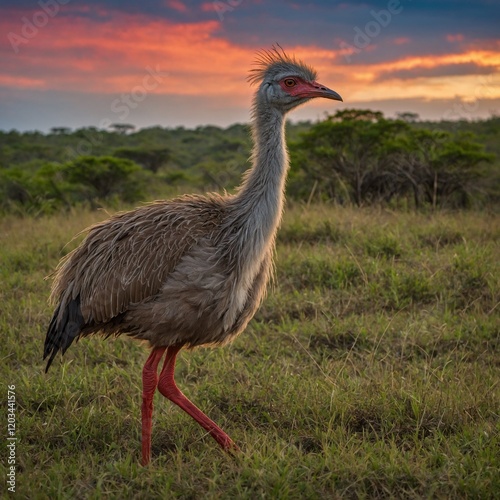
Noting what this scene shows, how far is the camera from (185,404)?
4.25 metres

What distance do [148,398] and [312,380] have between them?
4.24 feet

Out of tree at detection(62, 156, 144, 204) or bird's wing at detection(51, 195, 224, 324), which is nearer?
bird's wing at detection(51, 195, 224, 324)

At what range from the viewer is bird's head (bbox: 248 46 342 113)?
443 centimetres

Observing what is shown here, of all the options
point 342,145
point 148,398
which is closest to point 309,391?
point 148,398

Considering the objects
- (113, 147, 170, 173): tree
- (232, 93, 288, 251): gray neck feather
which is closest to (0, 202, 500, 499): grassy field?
(232, 93, 288, 251): gray neck feather

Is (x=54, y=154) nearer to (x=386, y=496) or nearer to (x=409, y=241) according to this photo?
(x=409, y=241)

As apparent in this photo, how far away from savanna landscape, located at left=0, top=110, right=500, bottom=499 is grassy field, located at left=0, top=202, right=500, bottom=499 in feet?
0.04

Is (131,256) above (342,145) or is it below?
below

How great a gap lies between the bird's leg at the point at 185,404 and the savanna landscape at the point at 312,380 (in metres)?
0.09

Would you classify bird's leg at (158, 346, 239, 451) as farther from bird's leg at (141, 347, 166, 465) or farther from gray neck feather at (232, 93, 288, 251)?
gray neck feather at (232, 93, 288, 251)

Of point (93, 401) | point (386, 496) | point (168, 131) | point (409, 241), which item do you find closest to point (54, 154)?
point (168, 131)

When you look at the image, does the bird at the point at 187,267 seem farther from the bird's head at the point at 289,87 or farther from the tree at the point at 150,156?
the tree at the point at 150,156

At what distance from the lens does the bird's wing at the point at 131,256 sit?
13.5 ft
